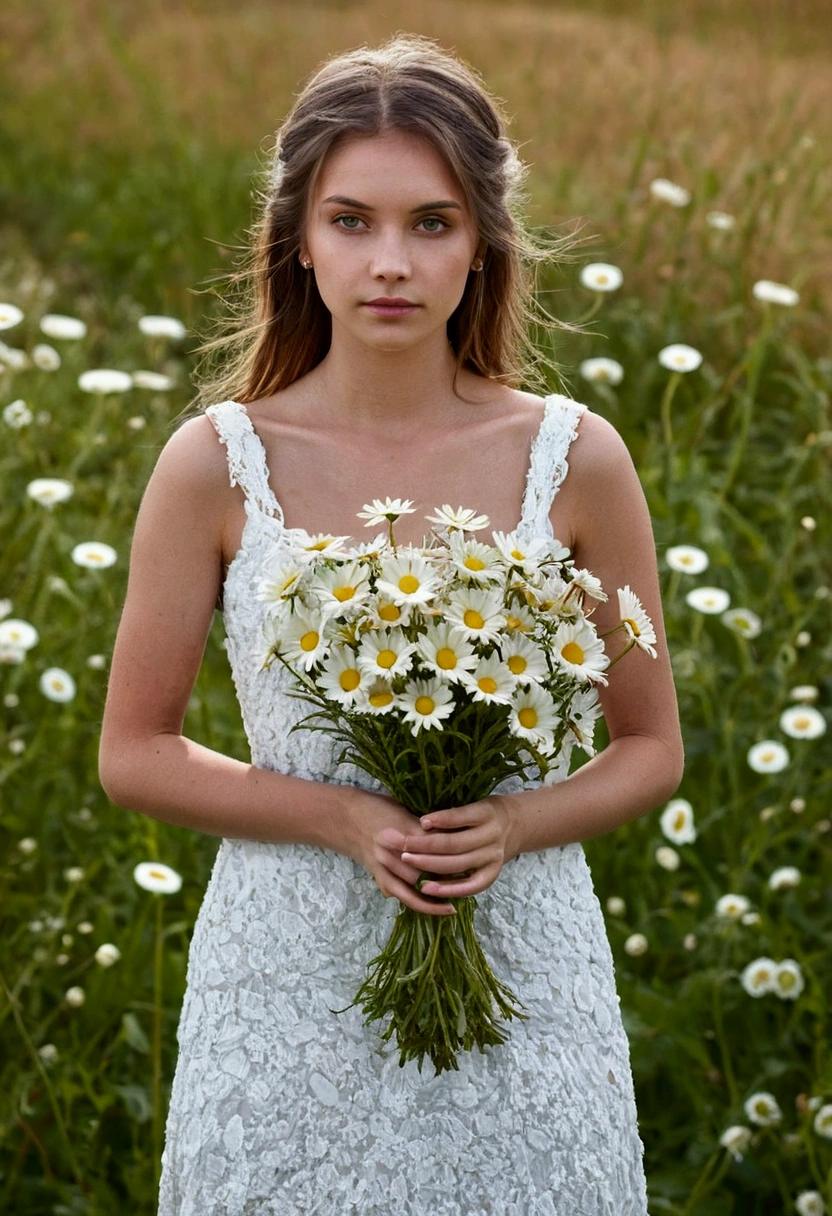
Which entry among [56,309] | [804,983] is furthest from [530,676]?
[56,309]

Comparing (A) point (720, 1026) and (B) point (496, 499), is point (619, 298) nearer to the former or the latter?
(A) point (720, 1026)

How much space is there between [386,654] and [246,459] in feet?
1.55

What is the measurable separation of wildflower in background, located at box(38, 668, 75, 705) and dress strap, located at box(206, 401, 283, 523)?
56.5 inches

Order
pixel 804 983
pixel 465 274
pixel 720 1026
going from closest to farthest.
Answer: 1. pixel 465 274
2. pixel 720 1026
3. pixel 804 983

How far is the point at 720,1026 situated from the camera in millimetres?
2961

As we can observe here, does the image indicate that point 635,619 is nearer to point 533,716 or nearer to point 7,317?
point 533,716

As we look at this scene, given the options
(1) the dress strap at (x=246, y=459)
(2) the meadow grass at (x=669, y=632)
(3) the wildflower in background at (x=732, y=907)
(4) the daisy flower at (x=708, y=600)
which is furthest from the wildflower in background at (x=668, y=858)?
(1) the dress strap at (x=246, y=459)

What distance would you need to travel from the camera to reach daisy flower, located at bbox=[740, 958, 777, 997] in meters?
2.99

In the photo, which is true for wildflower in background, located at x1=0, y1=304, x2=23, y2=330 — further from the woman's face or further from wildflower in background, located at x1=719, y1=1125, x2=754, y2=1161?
wildflower in background, located at x1=719, y1=1125, x2=754, y2=1161

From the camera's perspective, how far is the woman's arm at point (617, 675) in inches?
73.9

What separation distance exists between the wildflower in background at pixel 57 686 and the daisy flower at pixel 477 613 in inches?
73.2

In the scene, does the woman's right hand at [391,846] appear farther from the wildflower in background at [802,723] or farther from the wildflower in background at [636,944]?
the wildflower in background at [802,723]

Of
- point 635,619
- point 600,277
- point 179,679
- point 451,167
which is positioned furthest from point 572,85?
point 635,619

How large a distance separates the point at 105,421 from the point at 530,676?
3265mm
